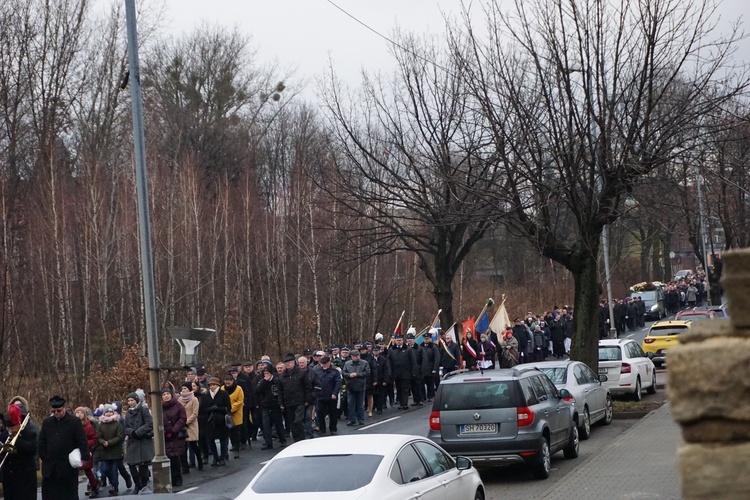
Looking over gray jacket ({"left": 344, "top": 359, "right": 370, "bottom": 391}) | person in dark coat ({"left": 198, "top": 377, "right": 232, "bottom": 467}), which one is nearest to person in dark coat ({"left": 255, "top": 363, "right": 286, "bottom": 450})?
person in dark coat ({"left": 198, "top": 377, "right": 232, "bottom": 467})

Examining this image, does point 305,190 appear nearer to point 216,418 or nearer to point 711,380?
point 216,418

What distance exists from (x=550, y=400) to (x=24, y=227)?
2824 cm

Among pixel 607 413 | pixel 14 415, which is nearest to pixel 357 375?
pixel 607 413

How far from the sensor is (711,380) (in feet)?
10.6

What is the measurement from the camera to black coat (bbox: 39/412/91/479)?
1328 centimetres

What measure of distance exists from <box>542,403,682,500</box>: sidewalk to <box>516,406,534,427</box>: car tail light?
3.20 ft

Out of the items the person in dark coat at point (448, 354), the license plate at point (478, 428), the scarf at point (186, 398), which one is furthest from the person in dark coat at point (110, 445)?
the person in dark coat at point (448, 354)

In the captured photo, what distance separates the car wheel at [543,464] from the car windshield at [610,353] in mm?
9888

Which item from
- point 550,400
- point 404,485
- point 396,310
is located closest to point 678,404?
point 404,485

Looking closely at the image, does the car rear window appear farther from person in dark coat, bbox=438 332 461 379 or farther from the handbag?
person in dark coat, bbox=438 332 461 379

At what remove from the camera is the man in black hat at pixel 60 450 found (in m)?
13.3

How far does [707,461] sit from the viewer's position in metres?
3.28

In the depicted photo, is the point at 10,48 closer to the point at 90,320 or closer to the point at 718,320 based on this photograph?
the point at 90,320

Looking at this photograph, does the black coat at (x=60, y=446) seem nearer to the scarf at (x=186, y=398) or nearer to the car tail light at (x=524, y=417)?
the scarf at (x=186, y=398)
